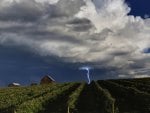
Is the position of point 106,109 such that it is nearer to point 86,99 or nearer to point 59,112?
point 59,112

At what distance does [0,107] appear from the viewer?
201 ft

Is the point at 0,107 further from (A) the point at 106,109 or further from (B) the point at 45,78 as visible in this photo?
(B) the point at 45,78

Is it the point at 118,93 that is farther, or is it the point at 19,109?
the point at 118,93

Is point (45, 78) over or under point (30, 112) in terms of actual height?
over

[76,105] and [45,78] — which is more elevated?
[45,78]

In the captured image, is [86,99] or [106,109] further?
[86,99]

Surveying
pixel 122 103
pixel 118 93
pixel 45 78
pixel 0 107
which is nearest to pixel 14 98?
pixel 0 107

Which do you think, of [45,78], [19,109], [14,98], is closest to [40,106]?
[19,109]

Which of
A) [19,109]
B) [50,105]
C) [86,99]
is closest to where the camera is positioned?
[19,109]

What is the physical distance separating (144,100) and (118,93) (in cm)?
1402

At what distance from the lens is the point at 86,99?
6569cm

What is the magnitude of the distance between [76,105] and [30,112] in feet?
24.4

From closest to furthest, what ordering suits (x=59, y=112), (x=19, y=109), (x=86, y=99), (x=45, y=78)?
(x=19, y=109), (x=59, y=112), (x=86, y=99), (x=45, y=78)

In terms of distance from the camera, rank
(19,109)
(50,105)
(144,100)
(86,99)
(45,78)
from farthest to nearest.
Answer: (45,78), (86,99), (50,105), (144,100), (19,109)
